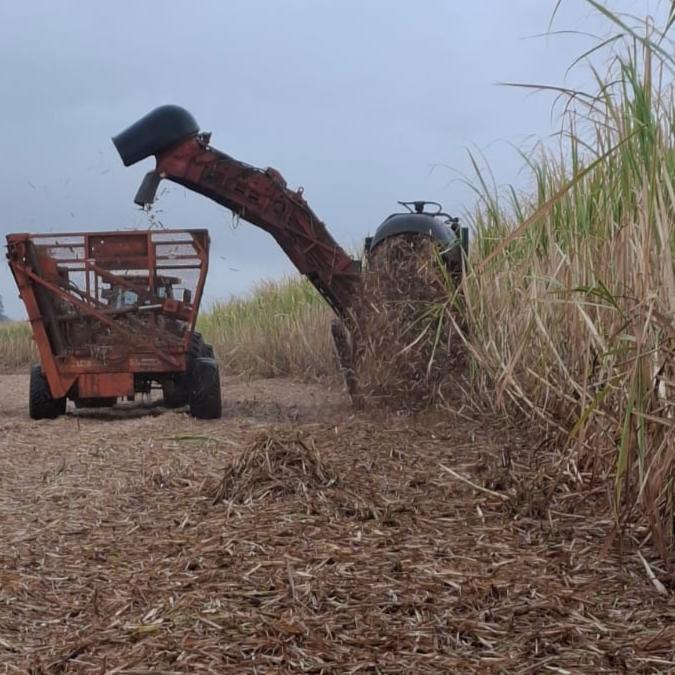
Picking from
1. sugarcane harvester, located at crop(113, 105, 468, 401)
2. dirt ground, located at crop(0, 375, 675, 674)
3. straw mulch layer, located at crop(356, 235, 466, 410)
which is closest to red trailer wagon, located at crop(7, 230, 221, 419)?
sugarcane harvester, located at crop(113, 105, 468, 401)

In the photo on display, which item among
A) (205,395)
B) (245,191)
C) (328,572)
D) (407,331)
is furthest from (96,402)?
(328,572)

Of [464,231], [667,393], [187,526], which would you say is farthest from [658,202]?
[464,231]

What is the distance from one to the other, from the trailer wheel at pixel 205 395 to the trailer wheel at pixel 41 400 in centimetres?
129

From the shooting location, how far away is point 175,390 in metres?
8.98

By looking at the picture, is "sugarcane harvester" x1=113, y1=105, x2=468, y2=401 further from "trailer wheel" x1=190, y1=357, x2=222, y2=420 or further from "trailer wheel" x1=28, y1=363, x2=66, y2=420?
"trailer wheel" x1=28, y1=363, x2=66, y2=420

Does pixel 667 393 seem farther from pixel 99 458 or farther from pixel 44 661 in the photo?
pixel 99 458

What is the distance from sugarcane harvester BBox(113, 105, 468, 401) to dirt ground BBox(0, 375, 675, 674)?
3.68m

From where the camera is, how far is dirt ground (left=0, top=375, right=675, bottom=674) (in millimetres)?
2203

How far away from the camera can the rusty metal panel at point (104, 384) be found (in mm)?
8508

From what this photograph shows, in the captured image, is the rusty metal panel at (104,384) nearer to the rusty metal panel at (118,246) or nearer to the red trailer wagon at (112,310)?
the red trailer wagon at (112,310)

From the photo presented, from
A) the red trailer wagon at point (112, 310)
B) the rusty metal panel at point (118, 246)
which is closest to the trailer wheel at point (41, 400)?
the red trailer wagon at point (112, 310)

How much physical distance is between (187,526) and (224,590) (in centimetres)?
88

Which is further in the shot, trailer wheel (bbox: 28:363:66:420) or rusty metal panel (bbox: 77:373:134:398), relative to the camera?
trailer wheel (bbox: 28:363:66:420)

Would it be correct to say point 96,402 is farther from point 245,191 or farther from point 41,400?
point 245,191
